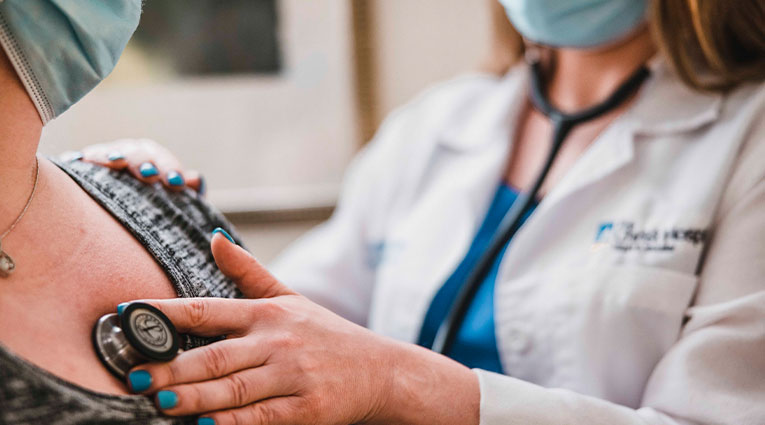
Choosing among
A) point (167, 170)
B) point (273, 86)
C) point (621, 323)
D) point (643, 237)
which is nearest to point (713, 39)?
point (643, 237)

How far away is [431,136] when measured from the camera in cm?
121

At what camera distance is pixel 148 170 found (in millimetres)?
699

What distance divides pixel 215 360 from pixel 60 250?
15 centimetres

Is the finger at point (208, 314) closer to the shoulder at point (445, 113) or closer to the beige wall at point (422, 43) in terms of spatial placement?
the shoulder at point (445, 113)

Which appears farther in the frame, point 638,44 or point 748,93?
point 638,44

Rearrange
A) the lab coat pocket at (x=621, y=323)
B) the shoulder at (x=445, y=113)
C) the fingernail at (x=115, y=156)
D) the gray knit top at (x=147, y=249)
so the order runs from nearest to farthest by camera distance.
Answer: the gray knit top at (x=147, y=249), the fingernail at (x=115, y=156), the lab coat pocket at (x=621, y=323), the shoulder at (x=445, y=113)

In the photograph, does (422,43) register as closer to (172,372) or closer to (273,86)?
(273,86)

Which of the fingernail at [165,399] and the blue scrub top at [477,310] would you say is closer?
the fingernail at [165,399]

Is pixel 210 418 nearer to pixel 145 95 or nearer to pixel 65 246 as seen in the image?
pixel 65 246

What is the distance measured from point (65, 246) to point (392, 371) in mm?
302

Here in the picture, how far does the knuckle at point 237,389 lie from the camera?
0.50 meters

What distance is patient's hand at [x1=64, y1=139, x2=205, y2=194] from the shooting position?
698 mm

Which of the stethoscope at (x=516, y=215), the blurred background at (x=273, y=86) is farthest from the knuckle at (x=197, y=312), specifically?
the blurred background at (x=273, y=86)

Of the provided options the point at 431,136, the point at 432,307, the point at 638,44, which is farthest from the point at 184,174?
the point at 638,44
